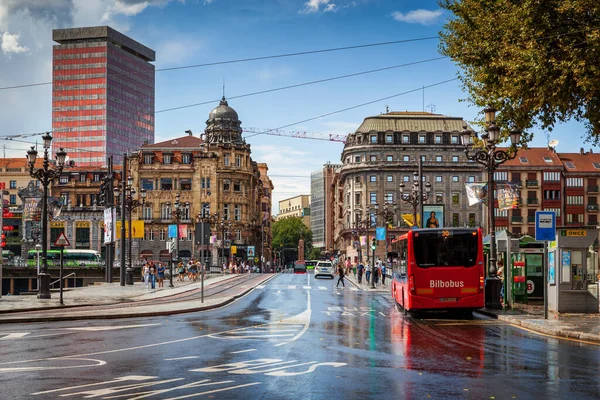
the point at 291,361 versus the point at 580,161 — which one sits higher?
the point at 580,161

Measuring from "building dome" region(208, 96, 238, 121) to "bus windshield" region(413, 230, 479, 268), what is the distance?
93.2 metres

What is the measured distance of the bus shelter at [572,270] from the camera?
935 inches

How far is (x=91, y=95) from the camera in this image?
562 feet

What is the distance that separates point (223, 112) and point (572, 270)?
94.5 metres

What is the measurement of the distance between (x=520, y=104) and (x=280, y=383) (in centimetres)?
1602

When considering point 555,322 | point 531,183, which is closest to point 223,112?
point 531,183

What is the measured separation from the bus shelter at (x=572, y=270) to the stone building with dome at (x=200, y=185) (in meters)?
87.8

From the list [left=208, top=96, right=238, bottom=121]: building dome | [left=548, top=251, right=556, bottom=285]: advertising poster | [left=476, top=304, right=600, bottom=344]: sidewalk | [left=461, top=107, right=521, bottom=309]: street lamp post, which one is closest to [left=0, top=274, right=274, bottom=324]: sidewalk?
[left=461, top=107, right=521, bottom=309]: street lamp post

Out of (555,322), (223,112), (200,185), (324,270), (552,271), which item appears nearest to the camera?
(555,322)

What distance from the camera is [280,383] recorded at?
1030 centimetres

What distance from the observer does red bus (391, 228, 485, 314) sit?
75.8 ft

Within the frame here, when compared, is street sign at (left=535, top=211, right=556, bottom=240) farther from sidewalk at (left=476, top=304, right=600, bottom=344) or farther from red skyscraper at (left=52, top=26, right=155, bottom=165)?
red skyscraper at (left=52, top=26, right=155, bottom=165)

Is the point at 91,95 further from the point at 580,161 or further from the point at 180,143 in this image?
the point at 580,161

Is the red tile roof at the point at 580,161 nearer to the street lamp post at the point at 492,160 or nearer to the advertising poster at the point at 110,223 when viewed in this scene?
the advertising poster at the point at 110,223
